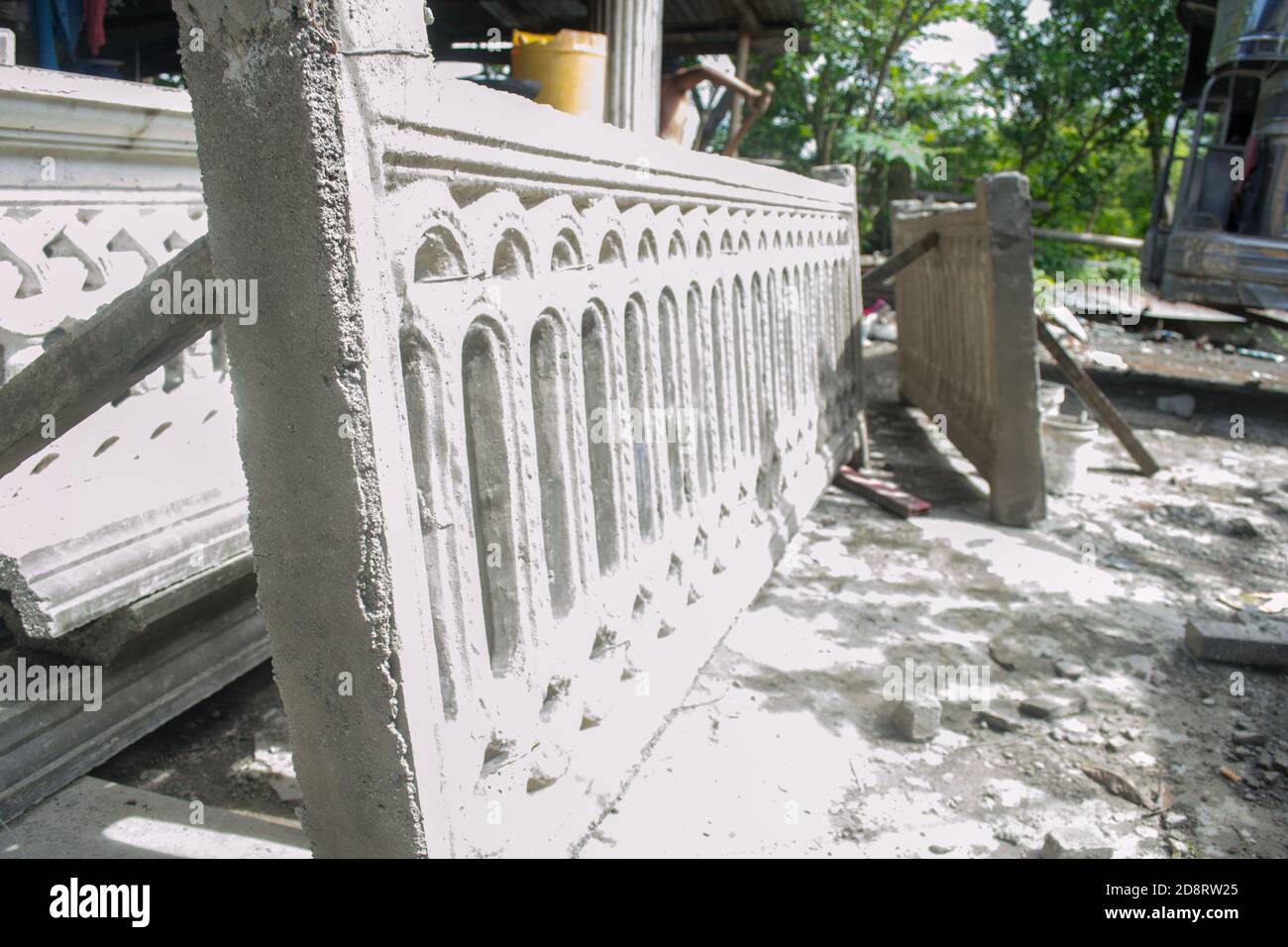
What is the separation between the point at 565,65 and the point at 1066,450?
3730mm

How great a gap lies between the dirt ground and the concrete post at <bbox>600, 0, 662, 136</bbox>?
2286 mm

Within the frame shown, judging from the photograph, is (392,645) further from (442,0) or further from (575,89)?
(442,0)

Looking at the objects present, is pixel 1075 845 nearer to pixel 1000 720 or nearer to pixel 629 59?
pixel 1000 720

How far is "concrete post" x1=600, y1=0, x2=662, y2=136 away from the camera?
4.60 metres

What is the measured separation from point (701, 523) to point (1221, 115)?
791cm

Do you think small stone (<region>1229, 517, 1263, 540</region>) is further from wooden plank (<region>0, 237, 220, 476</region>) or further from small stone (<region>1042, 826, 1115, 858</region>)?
wooden plank (<region>0, 237, 220, 476</region>)

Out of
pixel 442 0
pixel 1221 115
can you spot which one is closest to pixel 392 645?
pixel 442 0

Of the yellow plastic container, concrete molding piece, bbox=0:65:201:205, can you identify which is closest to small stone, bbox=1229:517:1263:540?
the yellow plastic container

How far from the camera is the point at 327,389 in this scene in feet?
4.75

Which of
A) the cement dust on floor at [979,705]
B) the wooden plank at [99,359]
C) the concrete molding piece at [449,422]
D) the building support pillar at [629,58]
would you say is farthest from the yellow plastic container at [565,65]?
the wooden plank at [99,359]

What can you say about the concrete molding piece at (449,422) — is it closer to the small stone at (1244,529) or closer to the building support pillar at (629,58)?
the building support pillar at (629,58)

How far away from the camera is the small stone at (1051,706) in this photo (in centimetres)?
311

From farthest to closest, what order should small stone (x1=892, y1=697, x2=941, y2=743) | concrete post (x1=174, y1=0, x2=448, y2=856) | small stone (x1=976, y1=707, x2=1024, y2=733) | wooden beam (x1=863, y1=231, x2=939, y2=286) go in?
wooden beam (x1=863, y1=231, x2=939, y2=286) < small stone (x1=976, y1=707, x2=1024, y2=733) < small stone (x1=892, y1=697, x2=941, y2=743) < concrete post (x1=174, y1=0, x2=448, y2=856)
